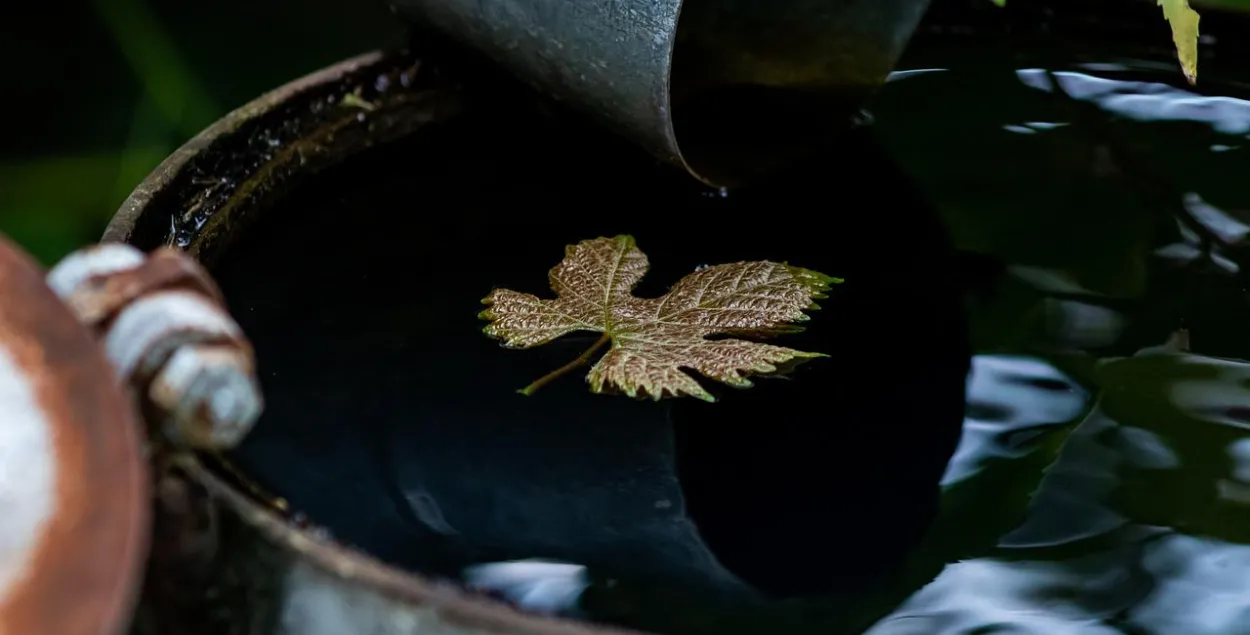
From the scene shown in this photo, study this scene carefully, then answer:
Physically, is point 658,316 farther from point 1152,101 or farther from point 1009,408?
point 1152,101

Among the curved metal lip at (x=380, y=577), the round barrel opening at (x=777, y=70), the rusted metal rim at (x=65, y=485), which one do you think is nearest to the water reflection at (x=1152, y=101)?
the round barrel opening at (x=777, y=70)

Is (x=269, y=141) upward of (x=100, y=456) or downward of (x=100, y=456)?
downward

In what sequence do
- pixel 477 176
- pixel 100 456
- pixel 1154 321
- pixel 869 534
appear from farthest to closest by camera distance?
1. pixel 477 176
2. pixel 1154 321
3. pixel 869 534
4. pixel 100 456

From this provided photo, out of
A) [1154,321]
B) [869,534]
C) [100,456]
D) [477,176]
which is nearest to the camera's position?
[100,456]

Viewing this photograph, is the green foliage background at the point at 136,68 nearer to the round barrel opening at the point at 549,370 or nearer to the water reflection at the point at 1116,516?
the round barrel opening at the point at 549,370

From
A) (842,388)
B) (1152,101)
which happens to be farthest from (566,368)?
(1152,101)

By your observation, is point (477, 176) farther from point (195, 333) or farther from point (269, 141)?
point (195, 333)

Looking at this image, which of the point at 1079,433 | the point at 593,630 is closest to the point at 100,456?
the point at 593,630
